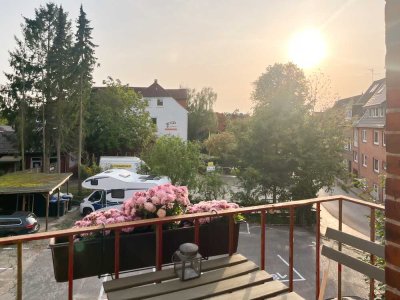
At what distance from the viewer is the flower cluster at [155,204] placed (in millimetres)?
2961

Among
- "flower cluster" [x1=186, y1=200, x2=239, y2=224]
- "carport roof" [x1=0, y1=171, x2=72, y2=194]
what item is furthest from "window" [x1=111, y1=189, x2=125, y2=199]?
"flower cluster" [x1=186, y1=200, x2=239, y2=224]

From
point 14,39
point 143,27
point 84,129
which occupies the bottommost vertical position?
point 84,129

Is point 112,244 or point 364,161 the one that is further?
point 364,161

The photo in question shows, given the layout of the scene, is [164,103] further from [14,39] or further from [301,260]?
[301,260]

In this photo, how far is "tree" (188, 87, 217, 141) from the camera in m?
46.0

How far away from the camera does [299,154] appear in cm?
1839

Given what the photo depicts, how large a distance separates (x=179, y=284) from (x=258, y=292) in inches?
23.0

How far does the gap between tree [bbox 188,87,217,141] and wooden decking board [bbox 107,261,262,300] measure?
138 ft

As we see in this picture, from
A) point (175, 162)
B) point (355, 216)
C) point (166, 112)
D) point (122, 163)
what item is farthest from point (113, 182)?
point (166, 112)

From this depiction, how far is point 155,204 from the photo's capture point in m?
2.97

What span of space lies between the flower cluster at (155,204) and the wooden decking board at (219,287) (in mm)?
699

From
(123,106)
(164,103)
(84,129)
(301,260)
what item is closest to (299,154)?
(301,260)

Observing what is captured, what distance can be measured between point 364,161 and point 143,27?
2675cm

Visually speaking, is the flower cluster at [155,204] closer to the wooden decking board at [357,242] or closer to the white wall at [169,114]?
the wooden decking board at [357,242]
